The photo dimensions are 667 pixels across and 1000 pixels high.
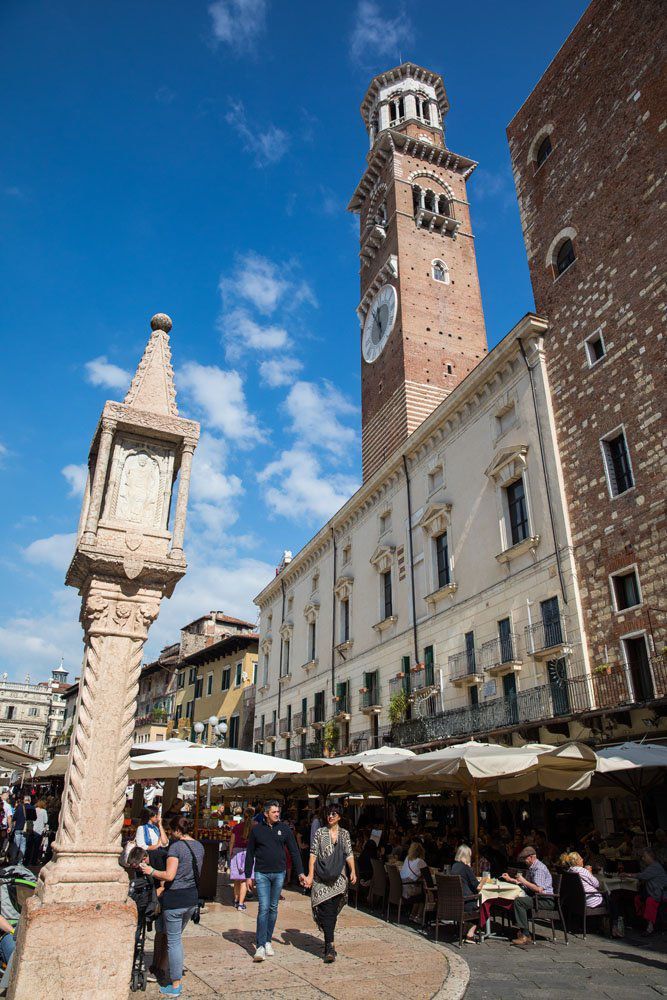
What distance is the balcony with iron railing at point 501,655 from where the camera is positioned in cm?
1756

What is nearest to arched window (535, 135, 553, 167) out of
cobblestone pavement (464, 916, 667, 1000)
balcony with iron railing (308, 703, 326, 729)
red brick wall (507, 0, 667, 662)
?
red brick wall (507, 0, 667, 662)

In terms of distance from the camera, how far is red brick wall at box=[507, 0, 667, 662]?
1547 cm

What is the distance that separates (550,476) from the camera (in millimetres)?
18016

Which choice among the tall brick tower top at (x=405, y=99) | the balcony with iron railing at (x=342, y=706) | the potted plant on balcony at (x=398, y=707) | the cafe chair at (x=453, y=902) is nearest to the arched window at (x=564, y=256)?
the potted plant on balcony at (x=398, y=707)

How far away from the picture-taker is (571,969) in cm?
733

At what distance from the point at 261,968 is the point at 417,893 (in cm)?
406

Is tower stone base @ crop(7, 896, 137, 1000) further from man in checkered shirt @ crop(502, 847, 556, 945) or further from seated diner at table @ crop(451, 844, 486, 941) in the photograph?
man in checkered shirt @ crop(502, 847, 556, 945)

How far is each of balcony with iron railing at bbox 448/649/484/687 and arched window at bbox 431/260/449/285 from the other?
974 inches

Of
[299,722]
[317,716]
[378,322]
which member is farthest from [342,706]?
[378,322]

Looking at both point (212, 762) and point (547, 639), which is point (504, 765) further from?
point (547, 639)

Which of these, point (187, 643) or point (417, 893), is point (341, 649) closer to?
point (417, 893)

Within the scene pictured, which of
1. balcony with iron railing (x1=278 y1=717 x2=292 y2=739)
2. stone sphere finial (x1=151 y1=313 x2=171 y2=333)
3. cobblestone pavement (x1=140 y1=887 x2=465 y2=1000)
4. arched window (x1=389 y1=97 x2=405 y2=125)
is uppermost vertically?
Result: arched window (x1=389 y1=97 x2=405 y2=125)

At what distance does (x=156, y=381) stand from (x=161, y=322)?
824 mm

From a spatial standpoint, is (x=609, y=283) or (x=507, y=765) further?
(x=609, y=283)
